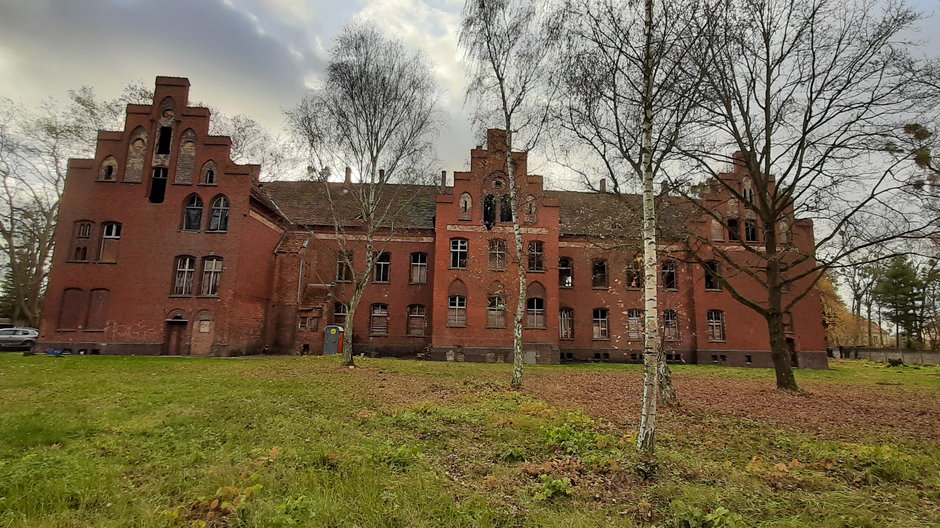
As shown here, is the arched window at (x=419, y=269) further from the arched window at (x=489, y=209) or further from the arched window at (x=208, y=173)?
the arched window at (x=208, y=173)

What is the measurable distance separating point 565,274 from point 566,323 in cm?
343

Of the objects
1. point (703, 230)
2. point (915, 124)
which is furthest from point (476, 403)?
point (703, 230)

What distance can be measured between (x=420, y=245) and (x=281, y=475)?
26127 mm

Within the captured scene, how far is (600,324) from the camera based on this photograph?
30.7 m

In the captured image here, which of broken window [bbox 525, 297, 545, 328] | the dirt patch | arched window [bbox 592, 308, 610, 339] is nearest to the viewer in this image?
the dirt patch

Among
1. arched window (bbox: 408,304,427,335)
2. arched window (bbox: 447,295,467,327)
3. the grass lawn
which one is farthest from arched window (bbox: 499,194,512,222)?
the grass lawn

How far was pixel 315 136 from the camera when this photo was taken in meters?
20.0

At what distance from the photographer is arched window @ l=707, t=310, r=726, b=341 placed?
3012 cm

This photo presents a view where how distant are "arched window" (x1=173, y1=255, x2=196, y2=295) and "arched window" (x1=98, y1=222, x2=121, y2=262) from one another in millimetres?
3555

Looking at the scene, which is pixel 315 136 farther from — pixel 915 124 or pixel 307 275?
pixel 915 124

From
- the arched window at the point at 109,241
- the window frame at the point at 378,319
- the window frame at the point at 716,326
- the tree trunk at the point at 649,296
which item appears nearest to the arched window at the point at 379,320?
the window frame at the point at 378,319

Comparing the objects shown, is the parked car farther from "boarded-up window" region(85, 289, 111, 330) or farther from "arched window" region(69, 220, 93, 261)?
"arched window" region(69, 220, 93, 261)

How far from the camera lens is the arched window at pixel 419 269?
100 feet

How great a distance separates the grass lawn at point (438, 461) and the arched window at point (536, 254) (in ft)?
57.6
